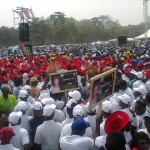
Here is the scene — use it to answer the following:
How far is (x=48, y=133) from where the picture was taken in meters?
5.24

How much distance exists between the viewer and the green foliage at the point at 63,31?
71.5 m

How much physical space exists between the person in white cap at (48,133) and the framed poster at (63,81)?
180 centimetres

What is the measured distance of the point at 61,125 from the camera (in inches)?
211

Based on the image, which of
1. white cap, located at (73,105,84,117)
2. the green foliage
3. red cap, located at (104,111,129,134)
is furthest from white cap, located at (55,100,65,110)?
the green foliage

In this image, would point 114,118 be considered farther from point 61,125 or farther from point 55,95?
point 55,95

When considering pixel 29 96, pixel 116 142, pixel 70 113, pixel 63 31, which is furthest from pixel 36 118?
pixel 63 31

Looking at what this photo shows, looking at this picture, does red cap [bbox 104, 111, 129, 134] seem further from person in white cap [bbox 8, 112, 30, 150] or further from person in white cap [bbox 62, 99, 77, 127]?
person in white cap [bbox 8, 112, 30, 150]

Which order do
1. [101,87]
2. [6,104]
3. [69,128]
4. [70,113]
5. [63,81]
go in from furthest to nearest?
1. [6,104]
2. [63,81]
3. [70,113]
4. [69,128]
5. [101,87]

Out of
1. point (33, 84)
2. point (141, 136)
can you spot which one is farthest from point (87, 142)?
point (33, 84)

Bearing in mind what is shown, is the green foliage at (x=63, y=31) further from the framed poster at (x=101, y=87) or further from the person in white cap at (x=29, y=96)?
the framed poster at (x=101, y=87)

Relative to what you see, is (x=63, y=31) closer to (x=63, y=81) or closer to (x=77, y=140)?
(x=63, y=81)

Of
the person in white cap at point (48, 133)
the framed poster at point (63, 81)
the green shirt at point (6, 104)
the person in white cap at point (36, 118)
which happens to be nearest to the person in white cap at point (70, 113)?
the person in white cap at point (48, 133)

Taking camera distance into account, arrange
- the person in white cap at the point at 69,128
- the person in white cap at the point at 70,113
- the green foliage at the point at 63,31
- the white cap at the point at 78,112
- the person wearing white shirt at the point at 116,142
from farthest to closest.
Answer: the green foliage at the point at 63,31 → the person in white cap at the point at 70,113 → the white cap at the point at 78,112 → the person in white cap at the point at 69,128 → the person wearing white shirt at the point at 116,142

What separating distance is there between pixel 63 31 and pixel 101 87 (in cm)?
7569
